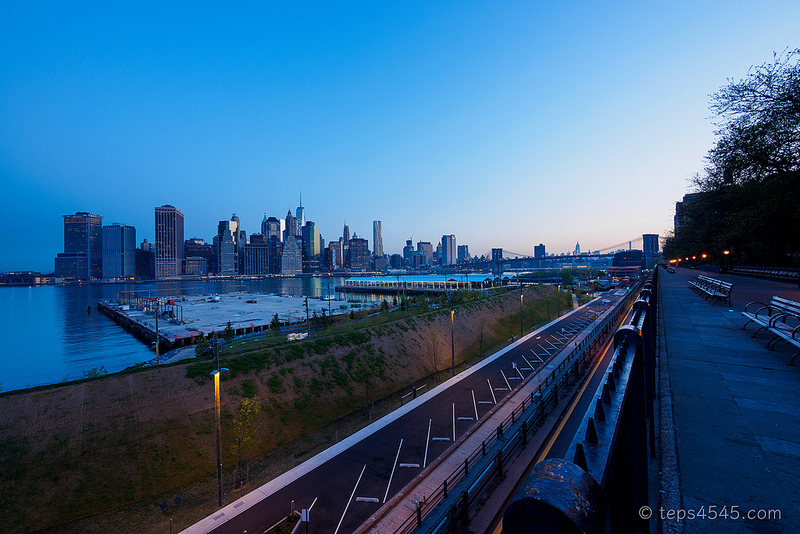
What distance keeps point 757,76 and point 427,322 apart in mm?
31871

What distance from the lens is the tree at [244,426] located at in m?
18.5

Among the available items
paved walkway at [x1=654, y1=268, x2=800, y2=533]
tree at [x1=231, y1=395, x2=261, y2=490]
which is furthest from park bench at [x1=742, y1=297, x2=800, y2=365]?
tree at [x1=231, y1=395, x2=261, y2=490]

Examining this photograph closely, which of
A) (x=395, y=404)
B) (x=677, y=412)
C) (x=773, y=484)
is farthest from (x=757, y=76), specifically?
(x=395, y=404)

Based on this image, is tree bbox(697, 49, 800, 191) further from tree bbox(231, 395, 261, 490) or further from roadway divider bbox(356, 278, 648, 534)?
tree bbox(231, 395, 261, 490)

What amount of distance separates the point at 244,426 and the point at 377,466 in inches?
335

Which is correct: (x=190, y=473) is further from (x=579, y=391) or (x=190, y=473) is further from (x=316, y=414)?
(x=579, y=391)

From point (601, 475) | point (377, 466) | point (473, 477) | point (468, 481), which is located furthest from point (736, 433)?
point (377, 466)

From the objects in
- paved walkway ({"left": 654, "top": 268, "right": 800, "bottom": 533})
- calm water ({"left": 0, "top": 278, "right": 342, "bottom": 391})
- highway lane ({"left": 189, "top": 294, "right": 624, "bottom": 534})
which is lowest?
calm water ({"left": 0, "top": 278, "right": 342, "bottom": 391})

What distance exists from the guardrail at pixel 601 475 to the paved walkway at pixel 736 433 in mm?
616

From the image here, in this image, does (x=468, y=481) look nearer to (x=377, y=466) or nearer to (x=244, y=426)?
(x=377, y=466)

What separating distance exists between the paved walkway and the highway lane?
12844 millimetres

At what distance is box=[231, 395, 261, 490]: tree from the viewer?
18.5m

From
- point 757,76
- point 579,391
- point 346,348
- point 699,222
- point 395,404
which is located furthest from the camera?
point 699,222

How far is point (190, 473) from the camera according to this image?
1741cm
